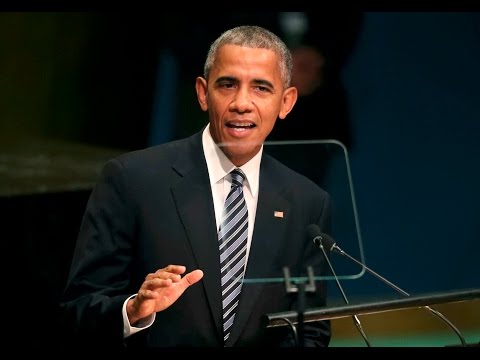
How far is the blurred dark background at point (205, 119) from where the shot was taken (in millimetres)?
2947

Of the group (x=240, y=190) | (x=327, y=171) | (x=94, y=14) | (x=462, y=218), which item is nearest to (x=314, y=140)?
(x=327, y=171)

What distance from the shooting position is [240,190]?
9.08 ft

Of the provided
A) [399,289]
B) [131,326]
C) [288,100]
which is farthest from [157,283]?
[288,100]

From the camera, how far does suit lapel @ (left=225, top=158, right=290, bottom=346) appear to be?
264 centimetres

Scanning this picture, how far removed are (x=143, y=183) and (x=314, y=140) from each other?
2.14 ft

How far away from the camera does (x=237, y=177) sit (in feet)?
9.11

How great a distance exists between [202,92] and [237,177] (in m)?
0.34

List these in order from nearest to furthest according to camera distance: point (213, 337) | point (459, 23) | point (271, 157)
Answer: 1. point (213, 337)
2. point (271, 157)
3. point (459, 23)

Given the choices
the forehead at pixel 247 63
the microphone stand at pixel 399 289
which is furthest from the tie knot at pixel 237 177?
the microphone stand at pixel 399 289

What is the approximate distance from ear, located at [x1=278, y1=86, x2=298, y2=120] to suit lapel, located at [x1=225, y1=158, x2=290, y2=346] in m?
0.26

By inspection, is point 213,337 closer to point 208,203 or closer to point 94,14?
point 208,203

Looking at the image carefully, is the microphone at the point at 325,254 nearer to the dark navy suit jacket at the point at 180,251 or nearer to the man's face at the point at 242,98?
the dark navy suit jacket at the point at 180,251

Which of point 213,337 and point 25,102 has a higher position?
point 25,102

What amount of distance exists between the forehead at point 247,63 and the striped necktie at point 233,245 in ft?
1.10
